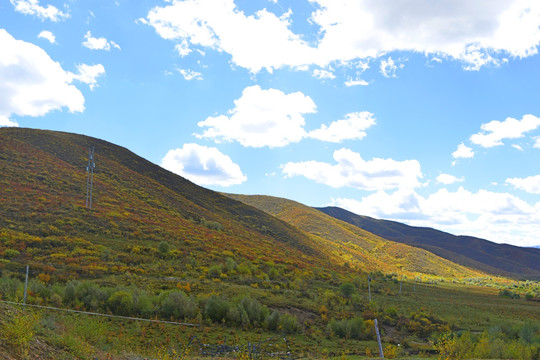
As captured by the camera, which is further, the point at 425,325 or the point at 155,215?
the point at 155,215

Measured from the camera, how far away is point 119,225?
132ft

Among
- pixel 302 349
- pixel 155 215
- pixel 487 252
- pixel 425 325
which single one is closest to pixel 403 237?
pixel 487 252

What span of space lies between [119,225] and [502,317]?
122 feet

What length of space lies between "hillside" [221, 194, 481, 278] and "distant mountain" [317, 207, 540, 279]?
94.7 feet

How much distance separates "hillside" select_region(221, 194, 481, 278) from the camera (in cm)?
8423

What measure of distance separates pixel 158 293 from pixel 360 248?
85.6 meters

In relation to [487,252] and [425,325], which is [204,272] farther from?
[487,252]

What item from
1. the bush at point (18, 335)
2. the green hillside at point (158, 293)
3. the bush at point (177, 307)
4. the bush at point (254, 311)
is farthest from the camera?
the bush at point (254, 311)

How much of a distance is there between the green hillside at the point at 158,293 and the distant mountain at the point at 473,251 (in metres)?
90.0

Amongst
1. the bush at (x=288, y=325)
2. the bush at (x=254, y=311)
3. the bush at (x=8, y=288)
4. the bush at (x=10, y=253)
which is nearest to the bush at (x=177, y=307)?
the bush at (x=254, y=311)

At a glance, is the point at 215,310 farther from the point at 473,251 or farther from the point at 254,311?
the point at 473,251

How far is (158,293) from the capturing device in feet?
74.7

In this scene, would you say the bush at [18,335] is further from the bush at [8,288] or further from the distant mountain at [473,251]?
the distant mountain at [473,251]

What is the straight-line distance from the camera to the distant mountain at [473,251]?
132 meters
